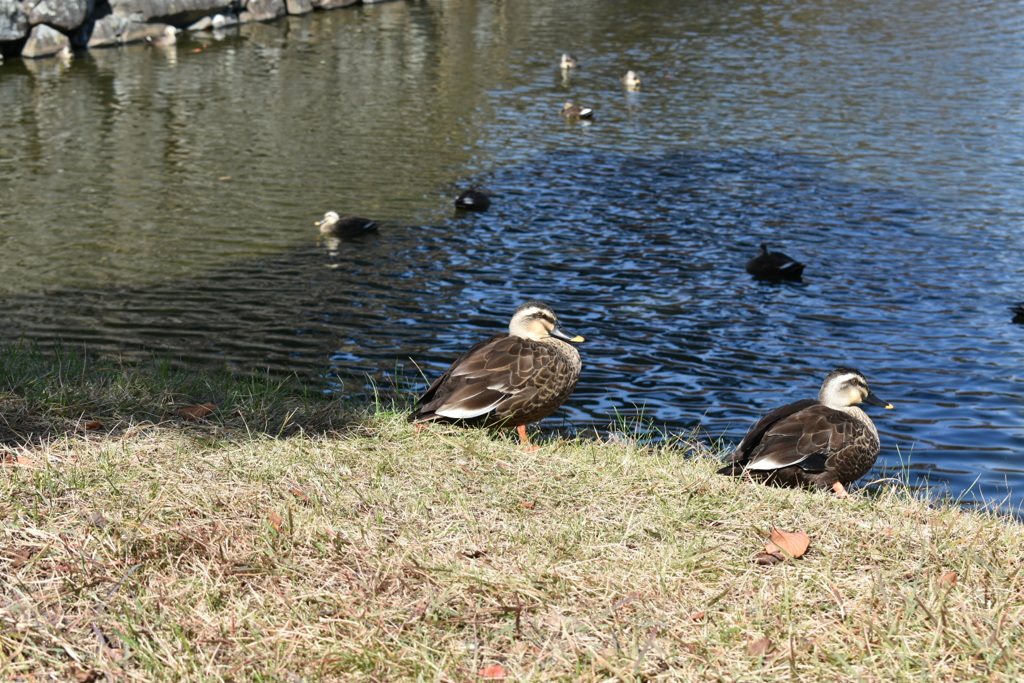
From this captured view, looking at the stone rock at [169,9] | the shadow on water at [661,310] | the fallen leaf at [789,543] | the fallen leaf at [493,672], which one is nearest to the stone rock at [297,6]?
the stone rock at [169,9]

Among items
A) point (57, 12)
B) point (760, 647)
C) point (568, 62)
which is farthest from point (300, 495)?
point (57, 12)

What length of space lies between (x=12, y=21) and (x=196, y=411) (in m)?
28.3

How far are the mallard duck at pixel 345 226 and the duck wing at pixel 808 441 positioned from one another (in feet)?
31.6

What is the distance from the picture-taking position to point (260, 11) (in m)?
37.8

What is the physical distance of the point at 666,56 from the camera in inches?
1180

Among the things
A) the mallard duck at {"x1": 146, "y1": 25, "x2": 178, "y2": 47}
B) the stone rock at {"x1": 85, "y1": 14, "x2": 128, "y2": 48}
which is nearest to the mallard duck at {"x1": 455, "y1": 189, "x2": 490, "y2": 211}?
the mallard duck at {"x1": 146, "y1": 25, "x2": 178, "y2": 47}

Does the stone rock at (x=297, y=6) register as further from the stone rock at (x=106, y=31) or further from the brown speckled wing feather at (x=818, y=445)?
the brown speckled wing feather at (x=818, y=445)

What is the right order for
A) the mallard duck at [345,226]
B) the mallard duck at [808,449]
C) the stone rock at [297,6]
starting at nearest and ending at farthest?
the mallard duck at [808,449] < the mallard duck at [345,226] < the stone rock at [297,6]

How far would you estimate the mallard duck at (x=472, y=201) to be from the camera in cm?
1602

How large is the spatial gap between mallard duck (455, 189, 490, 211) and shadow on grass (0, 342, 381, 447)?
9.20 m

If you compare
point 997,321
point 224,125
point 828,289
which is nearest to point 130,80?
point 224,125

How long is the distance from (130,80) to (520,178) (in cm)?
1404

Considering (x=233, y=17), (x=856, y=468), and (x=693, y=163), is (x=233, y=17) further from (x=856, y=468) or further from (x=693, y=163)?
(x=856, y=468)

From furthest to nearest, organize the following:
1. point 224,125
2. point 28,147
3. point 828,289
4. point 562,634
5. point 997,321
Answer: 1. point 224,125
2. point 28,147
3. point 828,289
4. point 997,321
5. point 562,634
